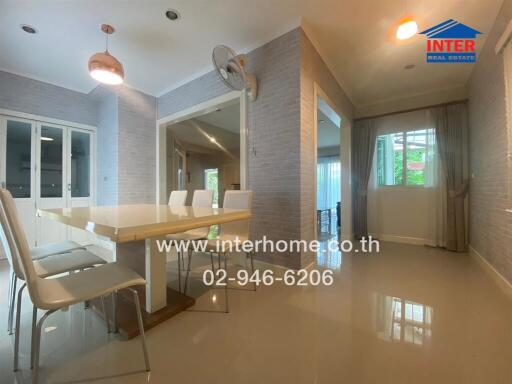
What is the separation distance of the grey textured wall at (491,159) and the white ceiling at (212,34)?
34cm

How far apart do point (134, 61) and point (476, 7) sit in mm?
4118

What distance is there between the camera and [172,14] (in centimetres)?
231

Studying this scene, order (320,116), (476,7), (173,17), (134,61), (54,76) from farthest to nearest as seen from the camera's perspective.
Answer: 1. (320,116)
2. (54,76)
3. (134,61)
4. (173,17)
5. (476,7)

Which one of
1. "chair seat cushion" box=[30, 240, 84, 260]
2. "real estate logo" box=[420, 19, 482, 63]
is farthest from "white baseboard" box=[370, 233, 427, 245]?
"chair seat cushion" box=[30, 240, 84, 260]

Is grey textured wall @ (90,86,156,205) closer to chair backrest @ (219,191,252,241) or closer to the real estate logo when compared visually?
chair backrest @ (219,191,252,241)

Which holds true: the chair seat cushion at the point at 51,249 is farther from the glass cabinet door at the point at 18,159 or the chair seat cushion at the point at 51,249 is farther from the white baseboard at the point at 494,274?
the white baseboard at the point at 494,274

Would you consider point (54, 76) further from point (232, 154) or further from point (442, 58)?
point (442, 58)

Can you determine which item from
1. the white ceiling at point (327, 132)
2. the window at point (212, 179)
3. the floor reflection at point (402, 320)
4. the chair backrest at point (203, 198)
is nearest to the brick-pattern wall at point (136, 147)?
the chair backrest at point (203, 198)

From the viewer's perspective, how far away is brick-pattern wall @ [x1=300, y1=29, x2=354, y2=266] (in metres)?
2.41

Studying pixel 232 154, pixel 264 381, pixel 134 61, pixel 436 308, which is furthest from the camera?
pixel 232 154

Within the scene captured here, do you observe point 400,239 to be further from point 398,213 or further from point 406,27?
point 406,27

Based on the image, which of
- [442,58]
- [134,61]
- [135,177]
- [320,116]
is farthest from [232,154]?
[442,58]

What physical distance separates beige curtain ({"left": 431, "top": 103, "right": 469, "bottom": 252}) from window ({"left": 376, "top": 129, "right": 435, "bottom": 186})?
281mm

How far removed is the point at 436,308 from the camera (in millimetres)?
1756
